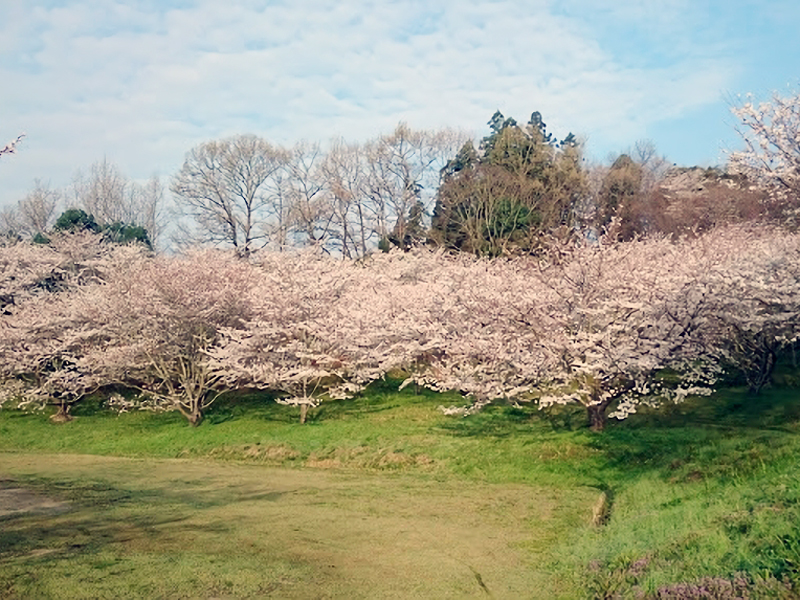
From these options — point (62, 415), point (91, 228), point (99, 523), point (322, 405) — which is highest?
point (91, 228)

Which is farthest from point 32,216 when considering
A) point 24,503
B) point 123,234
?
point 24,503

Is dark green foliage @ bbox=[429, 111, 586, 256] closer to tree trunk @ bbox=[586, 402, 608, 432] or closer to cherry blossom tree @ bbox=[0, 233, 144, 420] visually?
tree trunk @ bbox=[586, 402, 608, 432]

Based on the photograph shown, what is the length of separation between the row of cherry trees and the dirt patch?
28.1 ft

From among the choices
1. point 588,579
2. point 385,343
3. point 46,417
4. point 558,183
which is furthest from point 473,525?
point 558,183

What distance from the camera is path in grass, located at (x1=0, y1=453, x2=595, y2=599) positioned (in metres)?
8.64

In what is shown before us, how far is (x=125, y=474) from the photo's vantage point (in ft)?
59.0

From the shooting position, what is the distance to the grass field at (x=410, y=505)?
8398mm

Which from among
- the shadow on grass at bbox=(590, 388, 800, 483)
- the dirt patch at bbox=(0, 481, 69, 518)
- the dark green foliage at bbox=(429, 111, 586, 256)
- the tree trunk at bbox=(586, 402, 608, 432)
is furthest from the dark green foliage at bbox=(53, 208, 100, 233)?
the shadow on grass at bbox=(590, 388, 800, 483)

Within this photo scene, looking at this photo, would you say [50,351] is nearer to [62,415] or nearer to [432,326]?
[62,415]

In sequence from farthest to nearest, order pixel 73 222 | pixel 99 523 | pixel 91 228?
pixel 91 228 → pixel 73 222 → pixel 99 523

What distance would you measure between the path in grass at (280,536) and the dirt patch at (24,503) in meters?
0.23

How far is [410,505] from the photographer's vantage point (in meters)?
13.9

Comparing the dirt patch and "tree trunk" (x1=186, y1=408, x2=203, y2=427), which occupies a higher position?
the dirt patch

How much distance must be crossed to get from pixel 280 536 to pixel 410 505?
11.0 ft
